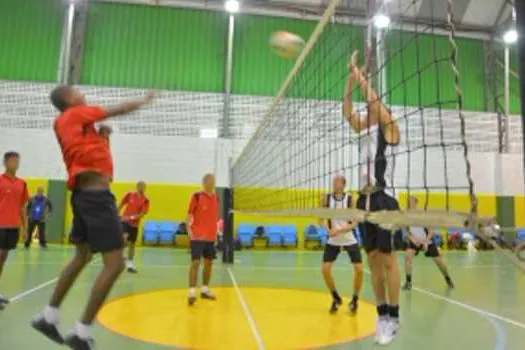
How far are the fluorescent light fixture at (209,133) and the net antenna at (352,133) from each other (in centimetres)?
314

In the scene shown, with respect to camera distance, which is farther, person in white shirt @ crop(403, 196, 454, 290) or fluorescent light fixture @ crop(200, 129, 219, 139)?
fluorescent light fixture @ crop(200, 129, 219, 139)

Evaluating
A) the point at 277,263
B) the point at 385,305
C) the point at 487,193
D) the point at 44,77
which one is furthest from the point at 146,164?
the point at 385,305

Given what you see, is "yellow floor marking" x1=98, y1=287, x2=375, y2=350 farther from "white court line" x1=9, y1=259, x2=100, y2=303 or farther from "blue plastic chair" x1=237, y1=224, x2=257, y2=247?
"blue plastic chair" x1=237, y1=224, x2=257, y2=247

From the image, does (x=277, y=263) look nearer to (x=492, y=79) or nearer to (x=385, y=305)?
(x=385, y=305)

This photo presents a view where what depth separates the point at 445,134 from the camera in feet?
54.4

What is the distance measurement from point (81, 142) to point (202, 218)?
3.57 m

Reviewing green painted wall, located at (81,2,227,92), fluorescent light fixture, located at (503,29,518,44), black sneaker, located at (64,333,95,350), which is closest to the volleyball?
black sneaker, located at (64,333,95,350)

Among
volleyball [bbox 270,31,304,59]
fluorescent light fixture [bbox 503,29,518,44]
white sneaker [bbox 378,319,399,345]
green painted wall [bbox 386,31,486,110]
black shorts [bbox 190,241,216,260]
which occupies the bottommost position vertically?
white sneaker [bbox 378,319,399,345]

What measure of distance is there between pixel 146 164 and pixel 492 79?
12.8 m

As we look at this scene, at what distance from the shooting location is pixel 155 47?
16.2 metres

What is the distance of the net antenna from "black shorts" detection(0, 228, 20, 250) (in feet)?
9.64

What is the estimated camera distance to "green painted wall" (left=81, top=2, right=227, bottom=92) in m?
16.0

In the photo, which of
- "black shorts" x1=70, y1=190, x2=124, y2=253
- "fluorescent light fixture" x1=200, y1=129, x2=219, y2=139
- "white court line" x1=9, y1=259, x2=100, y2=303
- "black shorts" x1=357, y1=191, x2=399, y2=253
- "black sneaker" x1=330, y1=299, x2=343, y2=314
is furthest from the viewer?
"fluorescent light fixture" x1=200, y1=129, x2=219, y2=139

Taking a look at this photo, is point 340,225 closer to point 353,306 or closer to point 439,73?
point 353,306
